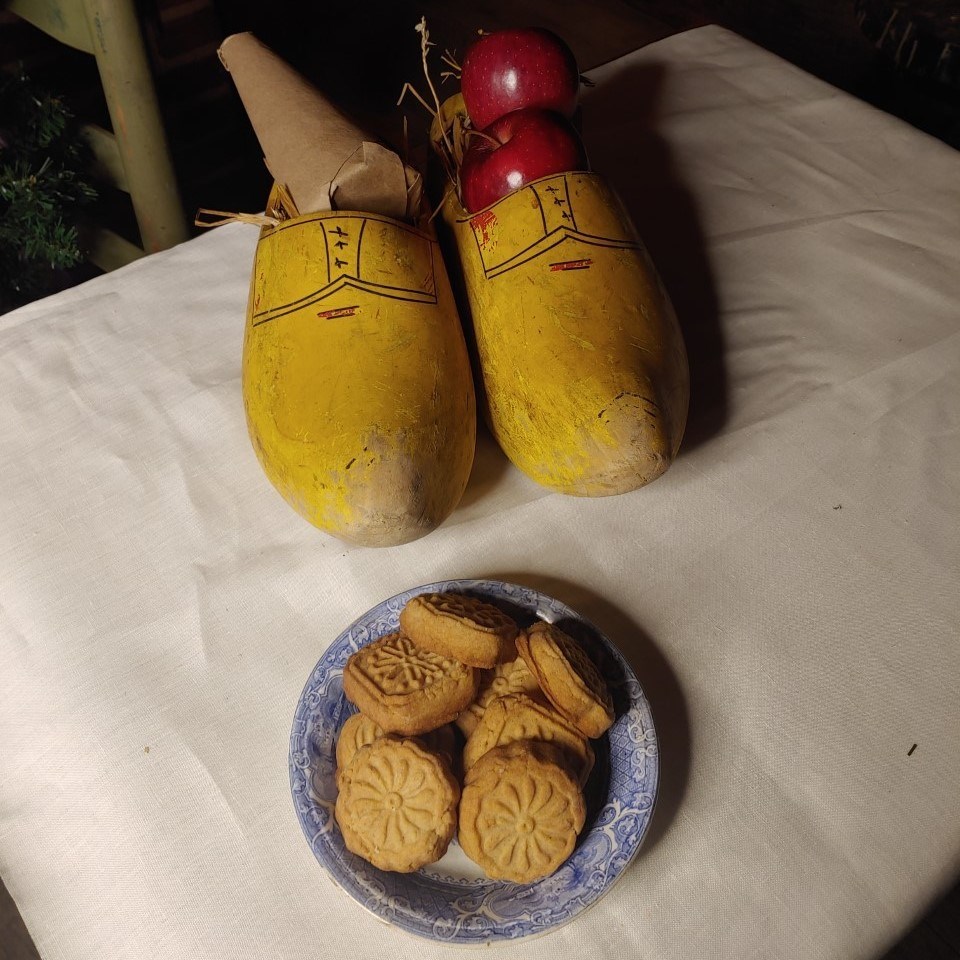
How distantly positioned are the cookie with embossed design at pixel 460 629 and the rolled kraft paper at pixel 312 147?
29 centimetres

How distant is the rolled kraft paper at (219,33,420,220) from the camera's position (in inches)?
24.5

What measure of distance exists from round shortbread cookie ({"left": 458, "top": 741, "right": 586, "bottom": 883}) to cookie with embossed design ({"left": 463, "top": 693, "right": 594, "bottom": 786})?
21 mm

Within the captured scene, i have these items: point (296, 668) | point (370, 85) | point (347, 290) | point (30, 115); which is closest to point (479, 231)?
point (347, 290)

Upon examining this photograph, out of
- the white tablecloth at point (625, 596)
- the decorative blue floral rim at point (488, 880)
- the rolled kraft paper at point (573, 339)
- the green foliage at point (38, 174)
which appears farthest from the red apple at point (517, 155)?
the green foliage at point (38, 174)

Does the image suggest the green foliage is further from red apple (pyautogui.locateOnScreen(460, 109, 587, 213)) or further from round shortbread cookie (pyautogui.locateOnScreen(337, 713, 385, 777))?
round shortbread cookie (pyautogui.locateOnScreen(337, 713, 385, 777))

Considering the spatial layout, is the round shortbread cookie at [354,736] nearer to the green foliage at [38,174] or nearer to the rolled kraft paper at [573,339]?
the rolled kraft paper at [573,339]

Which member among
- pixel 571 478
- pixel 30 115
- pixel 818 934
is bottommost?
pixel 818 934

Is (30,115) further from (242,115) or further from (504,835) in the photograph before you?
(504,835)

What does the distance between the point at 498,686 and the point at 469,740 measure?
0.03 metres

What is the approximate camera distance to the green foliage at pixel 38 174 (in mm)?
875

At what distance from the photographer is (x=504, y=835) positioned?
433mm

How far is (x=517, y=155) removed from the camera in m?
0.64

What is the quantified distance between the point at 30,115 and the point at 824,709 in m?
0.87

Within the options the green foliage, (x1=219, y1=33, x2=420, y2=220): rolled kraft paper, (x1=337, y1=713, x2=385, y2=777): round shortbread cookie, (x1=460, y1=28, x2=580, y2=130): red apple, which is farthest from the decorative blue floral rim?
the green foliage
